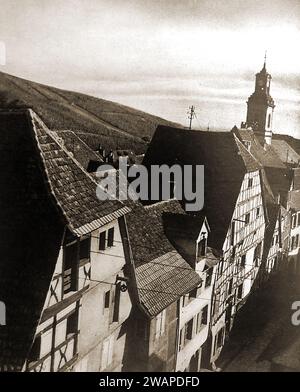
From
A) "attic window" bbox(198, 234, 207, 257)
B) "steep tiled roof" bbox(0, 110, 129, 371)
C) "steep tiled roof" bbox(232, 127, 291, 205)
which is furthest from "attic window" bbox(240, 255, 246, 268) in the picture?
"steep tiled roof" bbox(0, 110, 129, 371)

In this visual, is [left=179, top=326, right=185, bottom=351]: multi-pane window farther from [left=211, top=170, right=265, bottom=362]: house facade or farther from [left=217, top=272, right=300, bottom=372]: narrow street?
[left=217, top=272, right=300, bottom=372]: narrow street

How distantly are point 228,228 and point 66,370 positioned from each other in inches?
373

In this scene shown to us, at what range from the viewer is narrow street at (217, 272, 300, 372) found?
682 inches

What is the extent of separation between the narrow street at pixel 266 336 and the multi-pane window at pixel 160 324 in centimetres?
552

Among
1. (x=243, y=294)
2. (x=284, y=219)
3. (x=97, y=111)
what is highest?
(x=97, y=111)

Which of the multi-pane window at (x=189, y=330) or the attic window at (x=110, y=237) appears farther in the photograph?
the multi-pane window at (x=189, y=330)

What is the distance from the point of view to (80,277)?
354 inches

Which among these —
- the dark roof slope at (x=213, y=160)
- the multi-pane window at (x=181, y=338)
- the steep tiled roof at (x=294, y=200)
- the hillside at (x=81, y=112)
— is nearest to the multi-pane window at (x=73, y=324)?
the hillside at (x=81, y=112)

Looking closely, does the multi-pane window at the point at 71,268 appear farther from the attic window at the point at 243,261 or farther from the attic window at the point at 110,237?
the attic window at the point at 243,261

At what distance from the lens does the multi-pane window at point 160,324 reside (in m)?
12.4

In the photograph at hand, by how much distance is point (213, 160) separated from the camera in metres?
17.6

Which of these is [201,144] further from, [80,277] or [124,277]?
[80,277]

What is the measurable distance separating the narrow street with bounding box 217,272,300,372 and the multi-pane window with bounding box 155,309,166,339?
18.1 feet
